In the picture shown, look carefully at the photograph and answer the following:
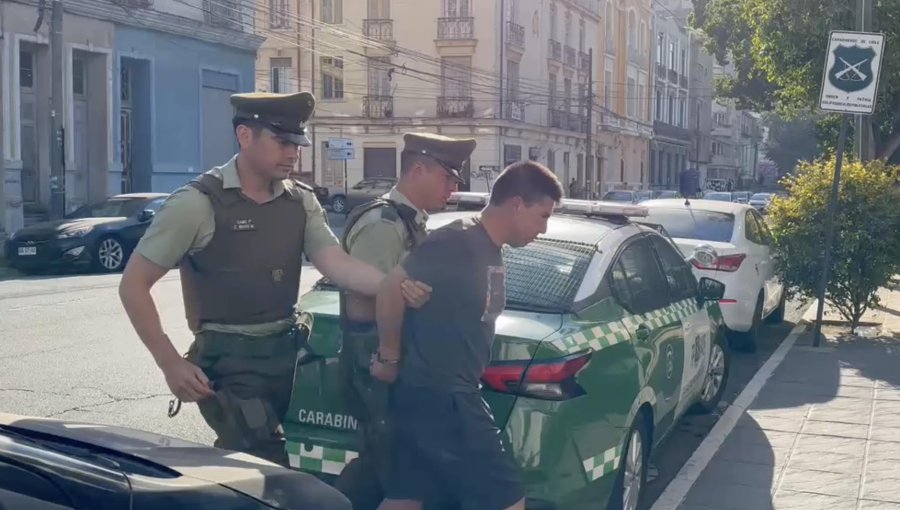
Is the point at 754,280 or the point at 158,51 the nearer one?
the point at 754,280

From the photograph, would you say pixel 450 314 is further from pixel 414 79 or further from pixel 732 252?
pixel 414 79

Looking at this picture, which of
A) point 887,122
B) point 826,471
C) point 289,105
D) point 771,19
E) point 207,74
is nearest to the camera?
point 289,105

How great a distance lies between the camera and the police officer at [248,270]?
149 inches

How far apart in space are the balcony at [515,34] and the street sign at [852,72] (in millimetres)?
35414

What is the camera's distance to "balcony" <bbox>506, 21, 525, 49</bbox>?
45.1m

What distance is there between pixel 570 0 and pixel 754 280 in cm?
4399

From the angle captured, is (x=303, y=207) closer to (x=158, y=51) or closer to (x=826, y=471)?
(x=826, y=471)

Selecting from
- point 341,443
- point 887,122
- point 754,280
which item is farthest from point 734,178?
point 341,443

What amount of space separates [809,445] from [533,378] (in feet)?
10.7

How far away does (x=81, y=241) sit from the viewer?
1731 cm

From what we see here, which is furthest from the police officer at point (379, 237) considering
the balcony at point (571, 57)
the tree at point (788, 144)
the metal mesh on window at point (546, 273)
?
the tree at point (788, 144)

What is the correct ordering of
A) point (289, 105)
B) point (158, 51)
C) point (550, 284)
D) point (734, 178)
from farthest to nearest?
1. point (734, 178)
2. point (158, 51)
3. point (550, 284)
4. point (289, 105)

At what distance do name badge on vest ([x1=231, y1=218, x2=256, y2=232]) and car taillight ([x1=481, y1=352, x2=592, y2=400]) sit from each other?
1.18m

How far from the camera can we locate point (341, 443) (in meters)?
4.64
